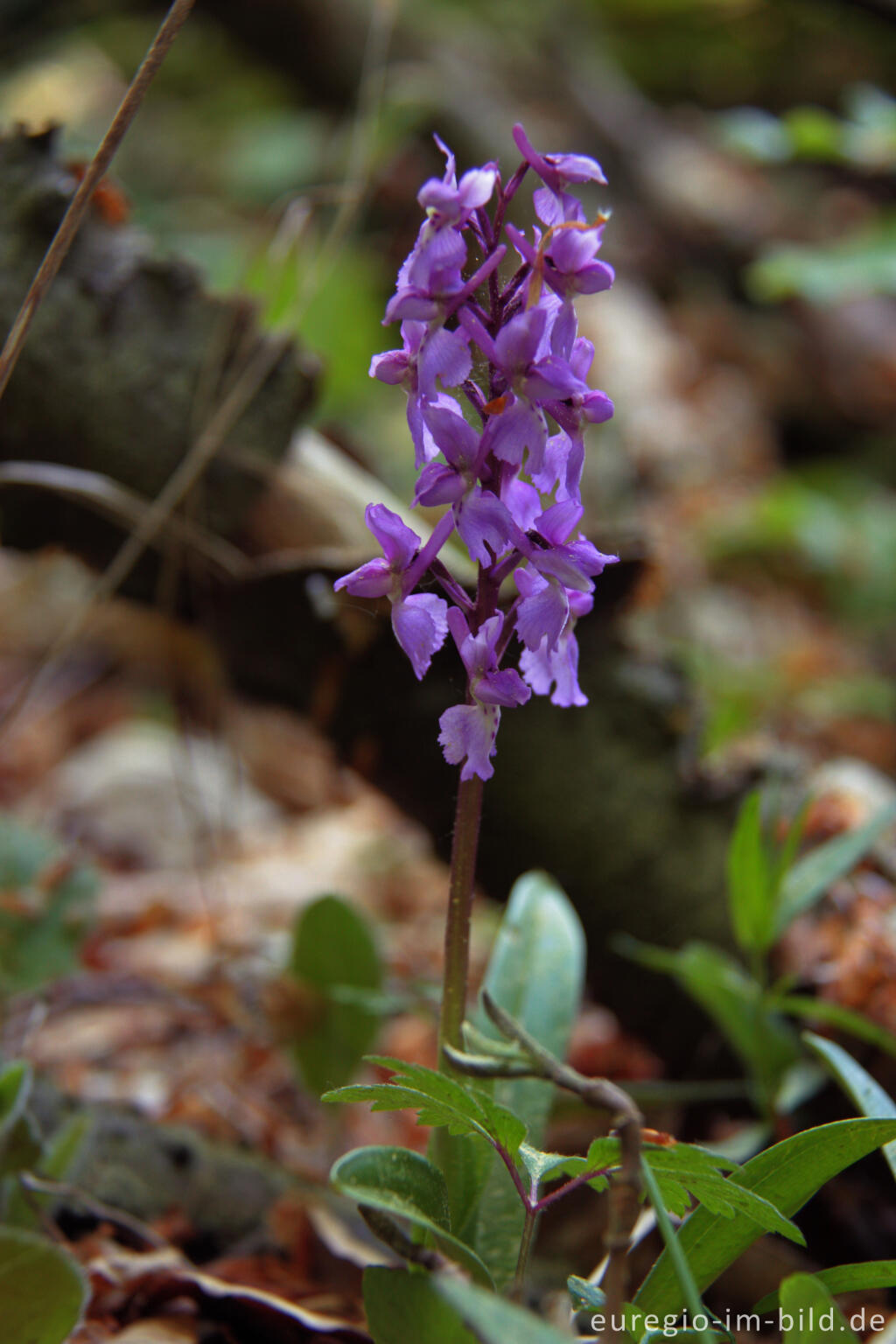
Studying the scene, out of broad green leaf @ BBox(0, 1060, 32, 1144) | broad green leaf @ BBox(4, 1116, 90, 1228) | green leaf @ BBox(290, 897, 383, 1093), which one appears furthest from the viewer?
green leaf @ BBox(290, 897, 383, 1093)

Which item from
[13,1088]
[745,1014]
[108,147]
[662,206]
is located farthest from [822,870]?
[662,206]

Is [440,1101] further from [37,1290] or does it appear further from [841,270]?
[841,270]

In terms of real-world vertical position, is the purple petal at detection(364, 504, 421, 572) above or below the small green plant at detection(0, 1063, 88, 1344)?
above

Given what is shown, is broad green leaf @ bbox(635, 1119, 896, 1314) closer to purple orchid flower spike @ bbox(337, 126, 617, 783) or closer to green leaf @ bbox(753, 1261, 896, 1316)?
green leaf @ bbox(753, 1261, 896, 1316)

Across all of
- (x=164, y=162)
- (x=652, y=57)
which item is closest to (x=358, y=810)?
(x=164, y=162)

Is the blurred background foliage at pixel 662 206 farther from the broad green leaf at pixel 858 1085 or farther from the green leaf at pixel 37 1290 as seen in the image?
the green leaf at pixel 37 1290

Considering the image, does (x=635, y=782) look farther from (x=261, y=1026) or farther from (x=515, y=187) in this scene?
(x=515, y=187)

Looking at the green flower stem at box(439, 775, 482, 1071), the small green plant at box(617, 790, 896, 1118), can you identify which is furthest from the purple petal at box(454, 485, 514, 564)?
the small green plant at box(617, 790, 896, 1118)
